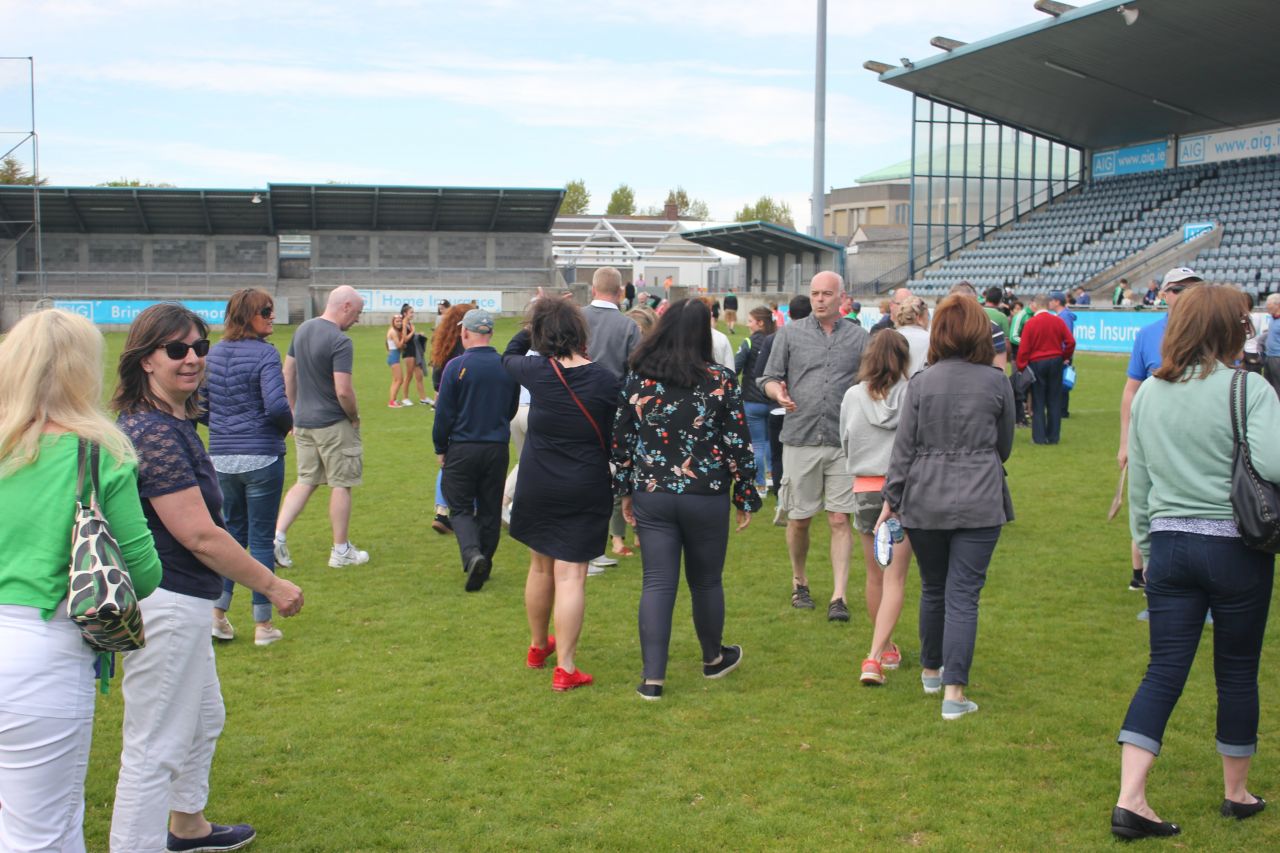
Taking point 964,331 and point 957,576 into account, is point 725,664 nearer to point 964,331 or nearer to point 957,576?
point 957,576

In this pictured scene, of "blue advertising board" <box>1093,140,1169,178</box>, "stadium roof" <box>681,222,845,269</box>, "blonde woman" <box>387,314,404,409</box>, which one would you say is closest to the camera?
"blonde woman" <box>387,314,404,409</box>

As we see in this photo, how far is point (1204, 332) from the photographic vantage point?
405 centimetres

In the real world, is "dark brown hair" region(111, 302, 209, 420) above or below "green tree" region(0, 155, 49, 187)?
below

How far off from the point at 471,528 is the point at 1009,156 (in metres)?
35.6

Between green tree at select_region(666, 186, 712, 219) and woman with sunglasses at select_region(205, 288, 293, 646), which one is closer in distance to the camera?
woman with sunglasses at select_region(205, 288, 293, 646)

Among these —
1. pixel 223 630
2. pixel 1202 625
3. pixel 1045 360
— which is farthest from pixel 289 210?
pixel 1202 625

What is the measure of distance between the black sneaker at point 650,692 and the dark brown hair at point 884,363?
5.96 feet

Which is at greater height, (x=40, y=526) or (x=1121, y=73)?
(x=1121, y=73)

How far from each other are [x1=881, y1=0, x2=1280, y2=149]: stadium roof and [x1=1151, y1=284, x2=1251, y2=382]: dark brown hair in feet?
83.4

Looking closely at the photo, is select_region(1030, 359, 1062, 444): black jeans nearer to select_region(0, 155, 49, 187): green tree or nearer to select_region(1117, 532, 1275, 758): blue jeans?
select_region(1117, 532, 1275, 758): blue jeans

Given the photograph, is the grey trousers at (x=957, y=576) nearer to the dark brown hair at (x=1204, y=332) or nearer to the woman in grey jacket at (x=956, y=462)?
the woman in grey jacket at (x=956, y=462)

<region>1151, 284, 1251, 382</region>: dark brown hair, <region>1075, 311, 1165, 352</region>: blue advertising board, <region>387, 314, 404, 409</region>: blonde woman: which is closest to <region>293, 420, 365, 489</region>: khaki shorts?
<region>1151, 284, 1251, 382</region>: dark brown hair

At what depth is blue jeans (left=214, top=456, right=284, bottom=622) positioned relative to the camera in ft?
20.8

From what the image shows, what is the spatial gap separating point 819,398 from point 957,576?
1755 millimetres
